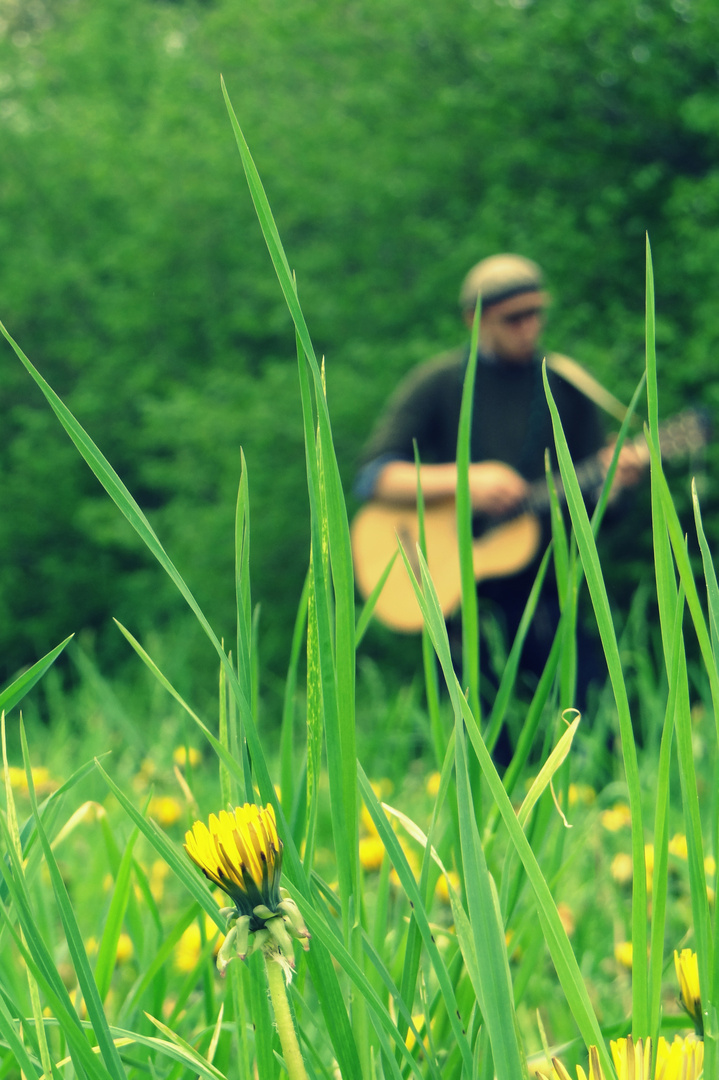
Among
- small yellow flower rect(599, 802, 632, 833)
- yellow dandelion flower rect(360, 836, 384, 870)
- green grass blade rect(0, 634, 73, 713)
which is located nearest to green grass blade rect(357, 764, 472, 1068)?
green grass blade rect(0, 634, 73, 713)

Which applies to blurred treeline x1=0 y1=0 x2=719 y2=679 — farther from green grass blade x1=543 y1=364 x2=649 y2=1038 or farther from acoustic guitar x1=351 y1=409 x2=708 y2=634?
A: green grass blade x1=543 y1=364 x2=649 y2=1038

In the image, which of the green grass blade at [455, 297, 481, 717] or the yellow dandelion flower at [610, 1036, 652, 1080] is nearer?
the yellow dandelion flower at [610, 1036, 652, 1080]

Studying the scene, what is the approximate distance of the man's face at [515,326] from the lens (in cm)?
234

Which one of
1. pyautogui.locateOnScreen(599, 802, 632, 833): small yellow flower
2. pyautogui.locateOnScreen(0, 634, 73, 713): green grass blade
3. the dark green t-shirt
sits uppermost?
the dark green t-shirt

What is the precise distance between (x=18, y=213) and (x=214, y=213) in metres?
2.20

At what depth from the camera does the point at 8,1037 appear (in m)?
0.26

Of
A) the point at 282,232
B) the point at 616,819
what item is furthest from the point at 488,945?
the point at 282,232

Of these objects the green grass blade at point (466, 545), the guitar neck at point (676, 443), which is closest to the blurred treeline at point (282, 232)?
the guitar neck at point (676, 443)

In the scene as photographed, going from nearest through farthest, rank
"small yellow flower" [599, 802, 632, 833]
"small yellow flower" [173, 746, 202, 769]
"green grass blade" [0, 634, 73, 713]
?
1. "green grass blade" [0, 634, 73, 713]
2. "small yellow flower" [173, 746, 202, 769]
3. "small yellow flower" [599, 802, 632, 833]

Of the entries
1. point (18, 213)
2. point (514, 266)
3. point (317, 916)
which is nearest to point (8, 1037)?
point (317, 916)

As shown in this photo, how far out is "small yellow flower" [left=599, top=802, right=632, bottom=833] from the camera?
102 centimetres

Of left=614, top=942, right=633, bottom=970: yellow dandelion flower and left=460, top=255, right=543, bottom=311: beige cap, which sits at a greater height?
left=460, top=255, right=543, bottom=311: beige cap

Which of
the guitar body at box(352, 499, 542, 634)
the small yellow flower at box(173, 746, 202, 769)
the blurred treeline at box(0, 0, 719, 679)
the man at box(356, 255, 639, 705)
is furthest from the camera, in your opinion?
the blurred treeline at box(0, 0, 719, 679)

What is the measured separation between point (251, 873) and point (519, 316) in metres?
2.24
